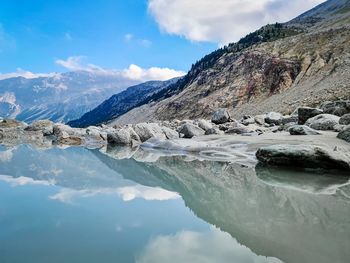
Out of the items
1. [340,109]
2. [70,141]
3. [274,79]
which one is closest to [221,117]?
[70,141]

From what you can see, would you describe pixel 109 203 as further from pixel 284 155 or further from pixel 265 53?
pixel 265 53

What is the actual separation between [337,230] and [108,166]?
14486mm

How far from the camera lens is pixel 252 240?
8.31 metres

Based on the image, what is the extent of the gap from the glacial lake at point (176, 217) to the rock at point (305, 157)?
62cm

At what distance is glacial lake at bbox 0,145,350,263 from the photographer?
7465 mm

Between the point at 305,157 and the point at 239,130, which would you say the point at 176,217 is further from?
the point at 239,130

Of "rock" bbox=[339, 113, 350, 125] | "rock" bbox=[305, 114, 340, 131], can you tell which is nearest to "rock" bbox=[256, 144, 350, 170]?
"rock" bbox=[339, 113, 350, 125]

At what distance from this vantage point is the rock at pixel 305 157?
16.9 meters

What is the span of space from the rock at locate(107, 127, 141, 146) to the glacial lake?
1670cm

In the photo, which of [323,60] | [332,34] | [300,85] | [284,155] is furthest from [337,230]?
[332,34]

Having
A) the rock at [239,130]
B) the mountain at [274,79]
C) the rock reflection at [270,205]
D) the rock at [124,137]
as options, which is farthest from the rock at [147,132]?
the mountain at [274,79]

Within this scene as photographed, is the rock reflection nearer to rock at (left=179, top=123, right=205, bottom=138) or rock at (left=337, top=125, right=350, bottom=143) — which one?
rock at (left=337, top=125, right=350, bottom=143)

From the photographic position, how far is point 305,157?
17.5m

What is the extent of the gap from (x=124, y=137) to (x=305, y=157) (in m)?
20.4
